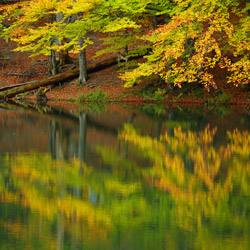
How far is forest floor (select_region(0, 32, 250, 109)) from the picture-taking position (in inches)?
969

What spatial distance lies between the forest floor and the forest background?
5 centimetres

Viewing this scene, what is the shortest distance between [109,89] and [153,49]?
5516mm

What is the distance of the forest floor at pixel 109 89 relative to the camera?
24625 millimetres

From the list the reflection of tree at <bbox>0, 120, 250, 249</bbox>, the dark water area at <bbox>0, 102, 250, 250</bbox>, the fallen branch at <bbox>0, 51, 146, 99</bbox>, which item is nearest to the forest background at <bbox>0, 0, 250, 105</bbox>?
the fallen branch at <bbox>0, 51, 146, 99</bbox>

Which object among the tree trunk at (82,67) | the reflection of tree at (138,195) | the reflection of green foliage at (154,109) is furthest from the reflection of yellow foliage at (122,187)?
the tree trunk at (82,67)

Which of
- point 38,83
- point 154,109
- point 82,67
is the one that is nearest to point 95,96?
point 82,67

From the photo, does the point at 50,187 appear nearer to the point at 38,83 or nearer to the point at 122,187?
the point at 122,187

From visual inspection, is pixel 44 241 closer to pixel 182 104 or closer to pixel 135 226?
pixel 135 226

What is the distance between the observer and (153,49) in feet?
76.7

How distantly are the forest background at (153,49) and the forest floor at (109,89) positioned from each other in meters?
0.05

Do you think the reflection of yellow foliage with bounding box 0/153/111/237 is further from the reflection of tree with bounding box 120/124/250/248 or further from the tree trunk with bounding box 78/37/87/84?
the tree trunk with bounding box 78/37/87/84

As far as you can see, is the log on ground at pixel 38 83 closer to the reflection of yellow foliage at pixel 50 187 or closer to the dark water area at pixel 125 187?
the dark water area at pixel 125 187

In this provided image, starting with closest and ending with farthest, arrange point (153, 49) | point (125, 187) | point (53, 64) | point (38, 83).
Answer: point (125, 187), point (153, 49), point (38, 83), point (53, 64)

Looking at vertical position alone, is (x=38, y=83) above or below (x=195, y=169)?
above
